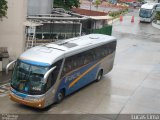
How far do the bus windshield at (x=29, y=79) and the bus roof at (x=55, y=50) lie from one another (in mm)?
372

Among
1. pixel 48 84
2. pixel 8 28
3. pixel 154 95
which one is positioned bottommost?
pixel 154 95

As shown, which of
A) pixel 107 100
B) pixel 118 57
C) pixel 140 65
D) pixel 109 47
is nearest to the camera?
pixel 107 100

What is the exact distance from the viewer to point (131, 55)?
33.5m

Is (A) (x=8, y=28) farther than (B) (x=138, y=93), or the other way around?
(A) (x=8, y=28)

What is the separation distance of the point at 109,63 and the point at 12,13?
7.92 meters

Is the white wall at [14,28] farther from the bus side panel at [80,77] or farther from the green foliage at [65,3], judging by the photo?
the green foliage at [65,3]

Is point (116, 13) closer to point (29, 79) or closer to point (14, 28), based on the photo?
point (14, 28)

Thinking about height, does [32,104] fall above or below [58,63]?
below

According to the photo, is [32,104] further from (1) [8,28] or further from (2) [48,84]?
(1) [8,28]

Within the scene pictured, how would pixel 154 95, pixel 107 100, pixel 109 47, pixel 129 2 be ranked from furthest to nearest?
pixel 129 2 → pixel 109 47 → pixel 154 95 → pixel 107 100

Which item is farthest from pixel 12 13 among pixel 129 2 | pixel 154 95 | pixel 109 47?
pixel 129 2

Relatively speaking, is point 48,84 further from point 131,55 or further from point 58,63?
point 131,55

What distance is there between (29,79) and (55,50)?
238 cm

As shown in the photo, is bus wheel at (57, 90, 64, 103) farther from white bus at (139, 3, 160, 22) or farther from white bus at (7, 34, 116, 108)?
white bus at (139, 3, 160, 22)
